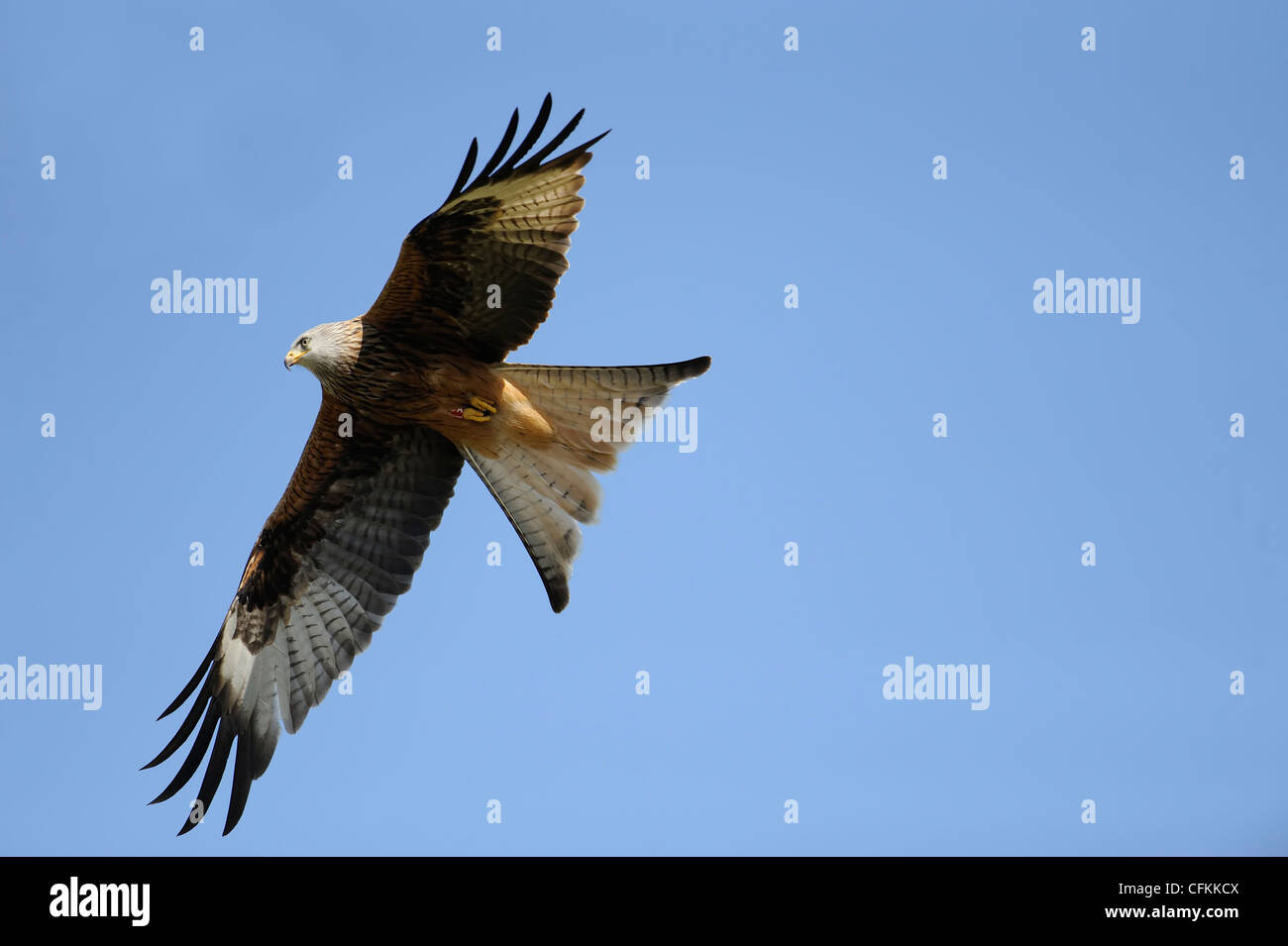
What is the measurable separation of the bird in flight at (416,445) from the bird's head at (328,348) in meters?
0.01

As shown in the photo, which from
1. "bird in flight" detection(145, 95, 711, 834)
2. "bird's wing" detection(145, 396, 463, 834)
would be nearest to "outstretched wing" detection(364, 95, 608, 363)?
"bird in flight" detection(145, 95, 711, 834)

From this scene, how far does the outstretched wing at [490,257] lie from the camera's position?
7.01 m

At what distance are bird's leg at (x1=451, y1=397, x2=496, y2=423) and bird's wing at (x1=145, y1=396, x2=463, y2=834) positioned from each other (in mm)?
674

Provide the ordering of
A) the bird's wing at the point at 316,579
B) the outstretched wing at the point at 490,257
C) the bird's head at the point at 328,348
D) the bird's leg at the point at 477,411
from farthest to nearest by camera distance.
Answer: the bird's wing at the point at 316,579
the bird's leg at the point at 477,411
the bird's head at the point at 328,348
the outstretched wing at the point at 490,257

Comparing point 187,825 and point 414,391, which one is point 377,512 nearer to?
point 414,391

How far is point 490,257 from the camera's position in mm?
7273

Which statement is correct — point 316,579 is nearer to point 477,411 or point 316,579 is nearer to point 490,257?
point 477,411

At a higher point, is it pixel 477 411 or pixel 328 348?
pixel 328 348

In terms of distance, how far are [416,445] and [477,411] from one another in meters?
0.91

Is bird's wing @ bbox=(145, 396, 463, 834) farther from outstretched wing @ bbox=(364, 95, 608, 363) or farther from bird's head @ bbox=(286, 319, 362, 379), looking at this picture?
outstretched wing @ bbox=(364, 95, 608, 363)

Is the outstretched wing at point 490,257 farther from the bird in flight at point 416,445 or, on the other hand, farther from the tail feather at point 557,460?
the tail feather at point 557,460

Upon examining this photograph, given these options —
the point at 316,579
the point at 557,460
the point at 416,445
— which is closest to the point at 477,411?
the point at 557,460

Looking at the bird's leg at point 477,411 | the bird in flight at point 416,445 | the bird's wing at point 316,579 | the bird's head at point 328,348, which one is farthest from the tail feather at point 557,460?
the bird's head at point 328,348
